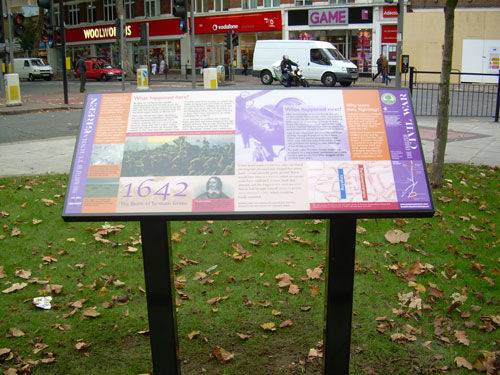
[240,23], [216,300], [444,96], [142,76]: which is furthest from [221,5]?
[216,300]

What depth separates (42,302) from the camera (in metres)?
4.46

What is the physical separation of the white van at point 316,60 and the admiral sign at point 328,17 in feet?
34.4

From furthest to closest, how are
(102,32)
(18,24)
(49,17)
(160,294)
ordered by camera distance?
1. (102,32)
2. (18,24)
3. (49,17)
4. (160,294)

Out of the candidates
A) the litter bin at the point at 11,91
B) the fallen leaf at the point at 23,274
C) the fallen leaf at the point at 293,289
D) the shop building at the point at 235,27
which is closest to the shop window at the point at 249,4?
the shop building at the point at 235,27

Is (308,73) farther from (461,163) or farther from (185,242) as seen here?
(185,242)

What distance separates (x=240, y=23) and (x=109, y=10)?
1796 centimetres

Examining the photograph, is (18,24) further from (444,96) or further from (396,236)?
(396,236)

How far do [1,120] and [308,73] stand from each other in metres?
18.7

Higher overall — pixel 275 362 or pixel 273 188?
pixel 273 188

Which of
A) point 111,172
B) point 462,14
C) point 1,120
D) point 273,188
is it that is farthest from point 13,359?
point 462,14

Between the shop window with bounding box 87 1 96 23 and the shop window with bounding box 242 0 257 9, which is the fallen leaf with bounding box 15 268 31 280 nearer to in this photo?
the shop window with bounding box 242 0 257 9

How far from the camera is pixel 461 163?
9.16 metres

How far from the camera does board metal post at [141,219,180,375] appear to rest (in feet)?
10.1

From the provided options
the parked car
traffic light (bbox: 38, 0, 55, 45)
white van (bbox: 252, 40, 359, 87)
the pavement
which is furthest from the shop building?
the pavement
